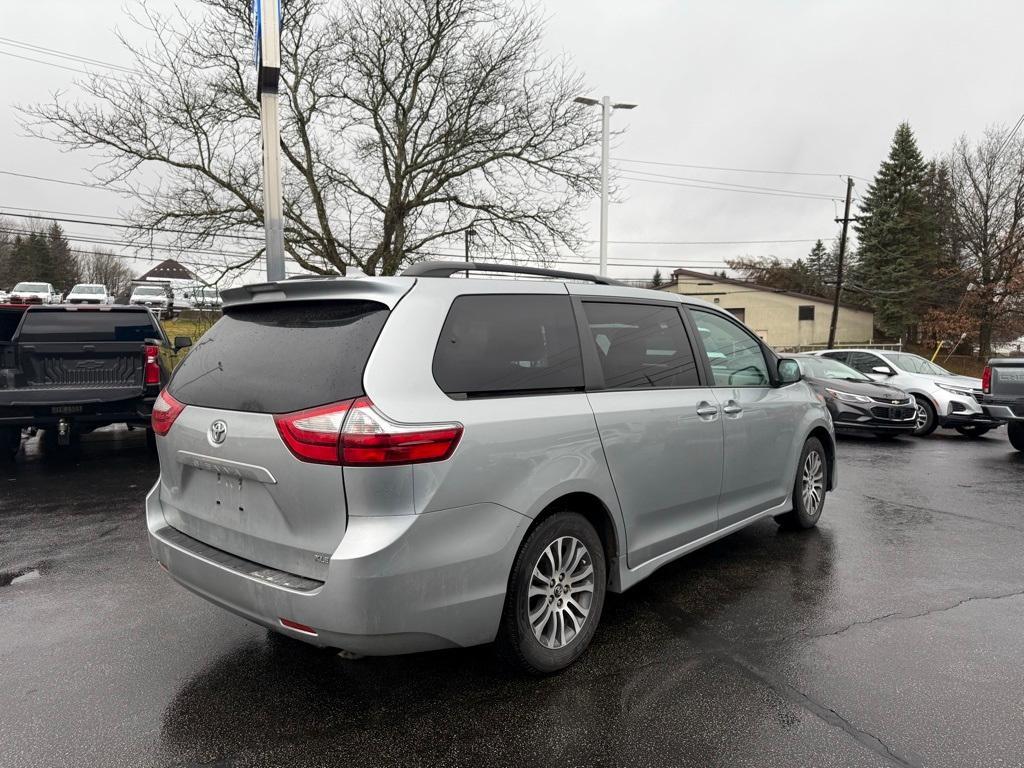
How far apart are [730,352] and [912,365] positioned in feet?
33.9

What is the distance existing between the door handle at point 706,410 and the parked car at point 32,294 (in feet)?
114

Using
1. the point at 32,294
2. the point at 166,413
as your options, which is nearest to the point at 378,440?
the point at 166,413

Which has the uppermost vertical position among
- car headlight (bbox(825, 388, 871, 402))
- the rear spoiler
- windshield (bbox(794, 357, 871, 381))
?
the rear spoiler

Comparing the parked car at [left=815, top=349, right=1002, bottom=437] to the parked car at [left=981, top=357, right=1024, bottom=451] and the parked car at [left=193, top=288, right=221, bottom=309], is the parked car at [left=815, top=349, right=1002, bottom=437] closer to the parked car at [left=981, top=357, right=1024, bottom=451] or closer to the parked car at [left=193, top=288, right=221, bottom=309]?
the parked car at [left=981, top=357, right=1024, bottom=451]

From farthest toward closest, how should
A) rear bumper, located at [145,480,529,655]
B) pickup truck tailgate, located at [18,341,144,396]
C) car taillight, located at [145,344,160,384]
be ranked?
pickup truck tailgate, located at [18,341,144,396], car taillight, located at [145,344,160,384], rear bumper, located at [145,480,529,655]

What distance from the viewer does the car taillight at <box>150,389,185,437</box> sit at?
9.66 feet

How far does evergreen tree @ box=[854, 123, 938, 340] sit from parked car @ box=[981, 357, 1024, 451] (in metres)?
41.7

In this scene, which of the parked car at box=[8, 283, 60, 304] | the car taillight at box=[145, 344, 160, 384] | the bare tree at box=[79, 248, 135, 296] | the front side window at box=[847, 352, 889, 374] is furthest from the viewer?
the bare tree at box=[79, 248, 135, 296]

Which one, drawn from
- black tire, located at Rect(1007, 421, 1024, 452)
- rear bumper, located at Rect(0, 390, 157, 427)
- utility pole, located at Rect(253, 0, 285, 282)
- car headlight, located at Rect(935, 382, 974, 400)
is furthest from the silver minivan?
car headlight, located at Rect(935, 382, 974, 400)

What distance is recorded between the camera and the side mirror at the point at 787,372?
4.65m

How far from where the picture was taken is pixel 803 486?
494 cm

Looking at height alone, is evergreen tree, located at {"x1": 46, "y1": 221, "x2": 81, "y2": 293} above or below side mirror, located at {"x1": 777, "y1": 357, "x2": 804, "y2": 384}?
above

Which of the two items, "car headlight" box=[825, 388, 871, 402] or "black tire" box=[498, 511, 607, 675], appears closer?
"black tire" box=[498, 511, 607, 675]

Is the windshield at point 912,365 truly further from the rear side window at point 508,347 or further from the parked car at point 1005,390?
the rear side window at point 508,347
